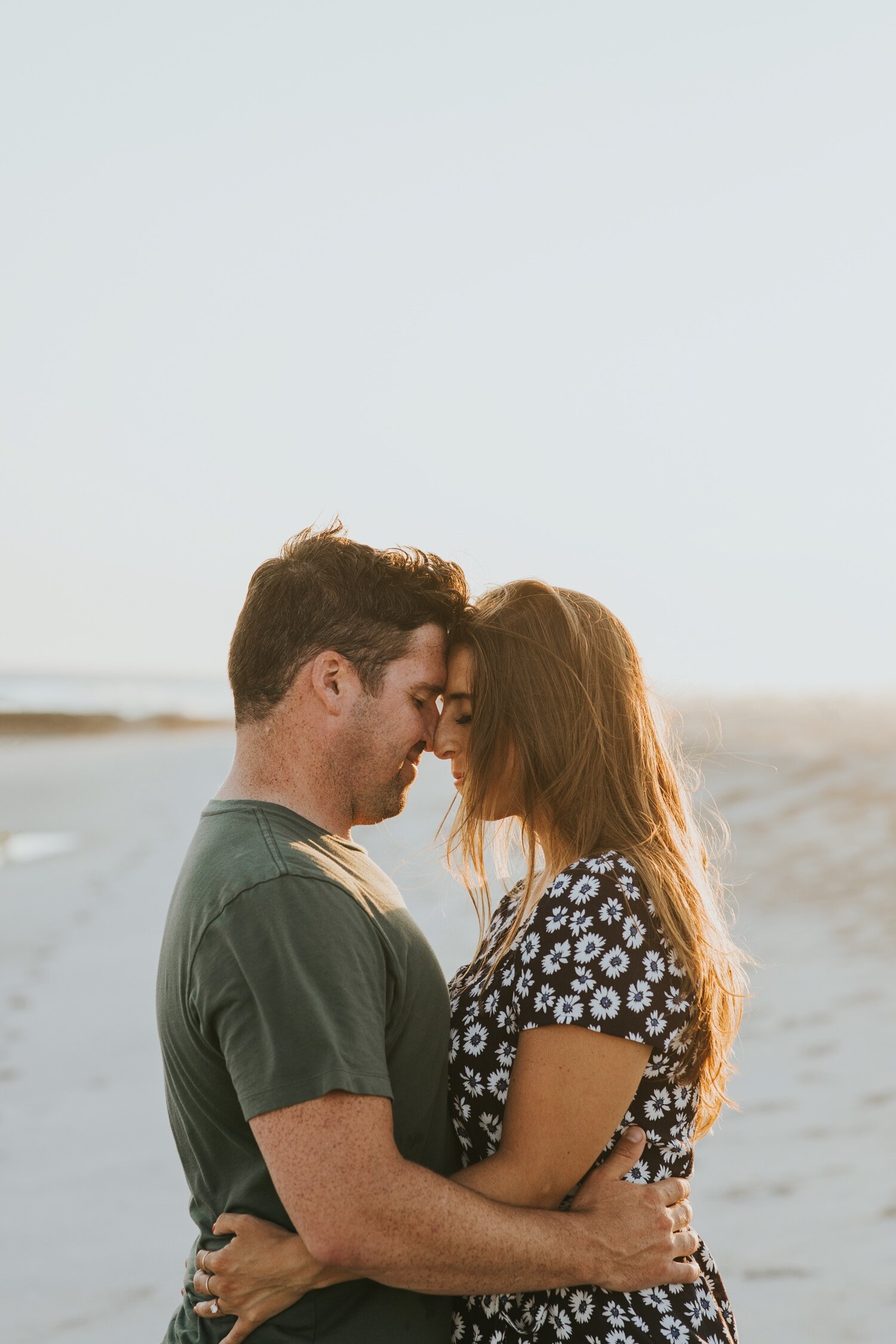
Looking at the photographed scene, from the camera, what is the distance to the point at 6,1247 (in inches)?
220

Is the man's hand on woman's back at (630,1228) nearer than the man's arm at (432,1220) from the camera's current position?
No

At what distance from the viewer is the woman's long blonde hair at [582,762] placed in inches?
102

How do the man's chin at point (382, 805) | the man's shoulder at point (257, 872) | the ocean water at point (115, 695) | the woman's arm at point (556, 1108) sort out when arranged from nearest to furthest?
the man's shoulder at point (257, 872) → the woman's arm at point (556, 1108) → the man's chin at point (382, 805) → the ocean water at point (115, 695)

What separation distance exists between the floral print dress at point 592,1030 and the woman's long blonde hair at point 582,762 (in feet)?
0.26

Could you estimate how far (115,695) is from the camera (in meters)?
74.6

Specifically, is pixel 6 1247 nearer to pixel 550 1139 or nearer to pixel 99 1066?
pixel 99 1066

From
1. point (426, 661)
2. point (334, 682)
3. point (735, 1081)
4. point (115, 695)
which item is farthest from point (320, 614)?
point (115, 695)

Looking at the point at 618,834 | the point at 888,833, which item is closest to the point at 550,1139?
the point at 618,834

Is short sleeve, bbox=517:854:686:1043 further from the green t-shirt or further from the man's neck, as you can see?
the man's neck

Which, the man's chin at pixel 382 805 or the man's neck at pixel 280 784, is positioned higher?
the man's neck at pixel 280 784

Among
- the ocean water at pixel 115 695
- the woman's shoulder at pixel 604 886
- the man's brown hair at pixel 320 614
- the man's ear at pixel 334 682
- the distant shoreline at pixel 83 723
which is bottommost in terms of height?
the ocean water at pixel 115 695

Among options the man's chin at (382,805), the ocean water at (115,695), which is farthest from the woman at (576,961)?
the ocean water at (115,695)

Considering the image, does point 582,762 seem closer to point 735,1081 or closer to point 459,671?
point 459,671

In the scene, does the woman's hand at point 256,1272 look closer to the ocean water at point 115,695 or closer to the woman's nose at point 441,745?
the woman's nose at point 441,745
